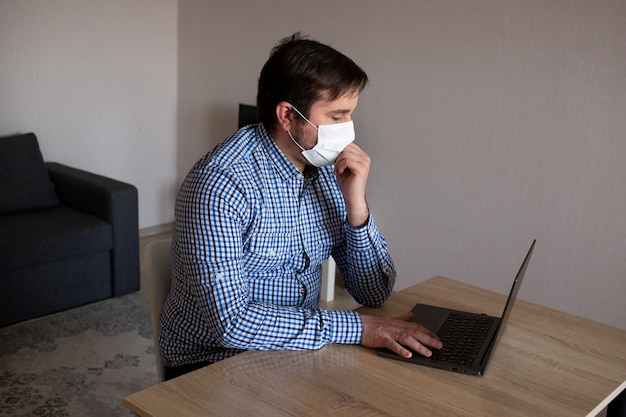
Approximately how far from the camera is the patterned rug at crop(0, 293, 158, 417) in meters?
2.42

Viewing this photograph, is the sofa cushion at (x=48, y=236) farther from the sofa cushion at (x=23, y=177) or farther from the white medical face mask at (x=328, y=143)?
the white medical face mask at (x=328, y=143)

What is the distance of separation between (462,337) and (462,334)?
0.05ft

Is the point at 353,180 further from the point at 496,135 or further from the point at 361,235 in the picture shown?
the point at 496,135

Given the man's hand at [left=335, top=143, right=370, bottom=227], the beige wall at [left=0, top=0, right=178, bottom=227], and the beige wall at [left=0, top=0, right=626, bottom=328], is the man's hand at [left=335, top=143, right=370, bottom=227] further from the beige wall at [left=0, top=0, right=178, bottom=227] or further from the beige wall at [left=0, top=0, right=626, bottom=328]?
the beige wall at [left=0, top=0, right=178, bottom=227]

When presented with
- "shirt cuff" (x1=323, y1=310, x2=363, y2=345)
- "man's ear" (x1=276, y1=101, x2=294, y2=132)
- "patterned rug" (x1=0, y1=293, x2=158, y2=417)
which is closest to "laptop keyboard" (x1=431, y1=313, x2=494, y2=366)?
"shirt cuff" (x1=323, y1=310, x2=363, y2=345)

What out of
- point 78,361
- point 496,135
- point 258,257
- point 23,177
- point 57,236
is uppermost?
point 496,135

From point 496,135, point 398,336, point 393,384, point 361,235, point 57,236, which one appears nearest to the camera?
point 393,384

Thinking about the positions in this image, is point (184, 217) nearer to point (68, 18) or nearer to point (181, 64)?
point (68, 18)

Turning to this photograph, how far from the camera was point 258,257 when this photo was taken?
5.08 feet

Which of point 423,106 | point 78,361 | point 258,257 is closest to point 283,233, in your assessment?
point 258,257

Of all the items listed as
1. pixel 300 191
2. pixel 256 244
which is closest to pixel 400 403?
pixel 256 244

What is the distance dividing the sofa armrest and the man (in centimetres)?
187

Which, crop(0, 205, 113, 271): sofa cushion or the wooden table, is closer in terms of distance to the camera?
the wooden table

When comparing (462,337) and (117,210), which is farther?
(117,210)
